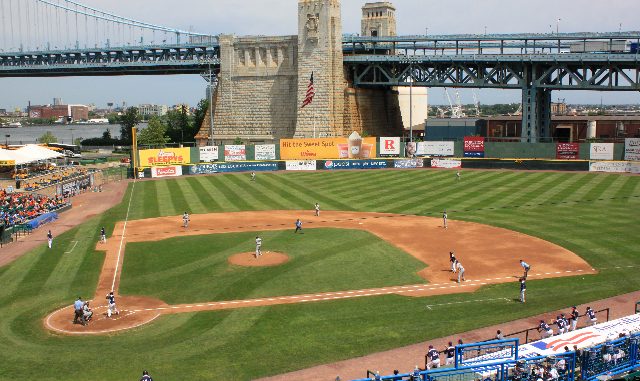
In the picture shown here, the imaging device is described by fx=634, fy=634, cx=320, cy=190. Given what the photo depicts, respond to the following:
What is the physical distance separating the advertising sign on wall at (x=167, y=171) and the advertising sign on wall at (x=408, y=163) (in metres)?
28.0

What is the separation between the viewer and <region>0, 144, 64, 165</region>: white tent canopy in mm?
70981

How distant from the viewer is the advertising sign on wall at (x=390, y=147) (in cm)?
8462

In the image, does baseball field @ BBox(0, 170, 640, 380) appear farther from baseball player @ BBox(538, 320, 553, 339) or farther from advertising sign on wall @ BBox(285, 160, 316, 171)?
advertising sign on wall @ BBox(285, 160, 316, 171)

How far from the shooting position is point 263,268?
3538 centimetres

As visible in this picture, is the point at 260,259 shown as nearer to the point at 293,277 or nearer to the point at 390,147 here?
the point at 293,277

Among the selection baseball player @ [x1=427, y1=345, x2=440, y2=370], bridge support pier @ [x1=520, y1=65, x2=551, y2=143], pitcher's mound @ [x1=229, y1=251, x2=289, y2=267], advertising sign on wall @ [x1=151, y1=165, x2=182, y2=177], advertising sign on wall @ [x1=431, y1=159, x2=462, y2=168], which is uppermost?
bridge support pier @ [x1=520, y1=65, x2=551, y2=143]

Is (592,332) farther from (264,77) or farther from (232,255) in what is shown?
(264,77)

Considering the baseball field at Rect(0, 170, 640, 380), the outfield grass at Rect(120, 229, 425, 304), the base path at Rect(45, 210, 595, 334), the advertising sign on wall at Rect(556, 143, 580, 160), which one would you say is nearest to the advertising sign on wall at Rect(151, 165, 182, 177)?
the baseball field at Rect(0, 170, 640, 380)

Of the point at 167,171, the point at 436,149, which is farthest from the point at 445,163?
the point at 167,171

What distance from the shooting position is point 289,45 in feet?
314

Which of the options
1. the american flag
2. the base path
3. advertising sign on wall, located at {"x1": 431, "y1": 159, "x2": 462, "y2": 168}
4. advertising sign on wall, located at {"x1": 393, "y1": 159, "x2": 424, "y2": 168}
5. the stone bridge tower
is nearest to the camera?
the base path

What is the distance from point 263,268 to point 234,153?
4848 centimetres

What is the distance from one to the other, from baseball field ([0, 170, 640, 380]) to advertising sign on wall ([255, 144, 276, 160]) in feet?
76.4

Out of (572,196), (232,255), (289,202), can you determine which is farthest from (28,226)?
(572,196)
